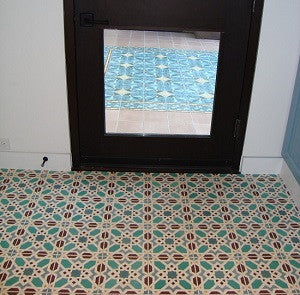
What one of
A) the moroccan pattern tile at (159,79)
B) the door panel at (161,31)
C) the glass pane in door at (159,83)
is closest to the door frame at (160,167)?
the door panel at (161,31)

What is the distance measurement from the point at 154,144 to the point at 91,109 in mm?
474

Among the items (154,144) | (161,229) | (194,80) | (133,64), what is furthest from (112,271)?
(133,64)

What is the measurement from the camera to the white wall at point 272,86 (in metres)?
2.48

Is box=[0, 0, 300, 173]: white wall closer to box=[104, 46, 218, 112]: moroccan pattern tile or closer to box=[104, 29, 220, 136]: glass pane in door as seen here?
box=[104, 29, 220, 136]: glass pane in door

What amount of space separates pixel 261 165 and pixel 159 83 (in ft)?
5.96

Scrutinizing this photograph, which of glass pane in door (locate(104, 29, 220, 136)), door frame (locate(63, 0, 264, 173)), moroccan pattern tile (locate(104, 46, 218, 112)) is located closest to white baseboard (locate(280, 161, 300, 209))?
door frame (locate(63, 0, 264, 173))

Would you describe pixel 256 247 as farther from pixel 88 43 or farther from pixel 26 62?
pixel 26 62

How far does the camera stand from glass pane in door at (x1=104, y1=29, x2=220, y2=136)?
3.51m

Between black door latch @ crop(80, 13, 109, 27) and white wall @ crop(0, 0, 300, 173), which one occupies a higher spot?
black door latch @ crop(80, 13, 109, 27)

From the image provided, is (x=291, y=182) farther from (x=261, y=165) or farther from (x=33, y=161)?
(x=33, y=161)

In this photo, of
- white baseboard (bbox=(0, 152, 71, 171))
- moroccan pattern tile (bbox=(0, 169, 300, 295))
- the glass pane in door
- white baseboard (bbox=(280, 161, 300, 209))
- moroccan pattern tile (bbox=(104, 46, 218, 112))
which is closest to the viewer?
moroccan pattern tile (bbox=(0, 169, 300, 295))

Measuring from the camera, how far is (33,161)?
2.84 metres

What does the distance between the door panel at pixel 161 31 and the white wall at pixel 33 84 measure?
0.12m

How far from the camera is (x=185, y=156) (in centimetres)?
288
